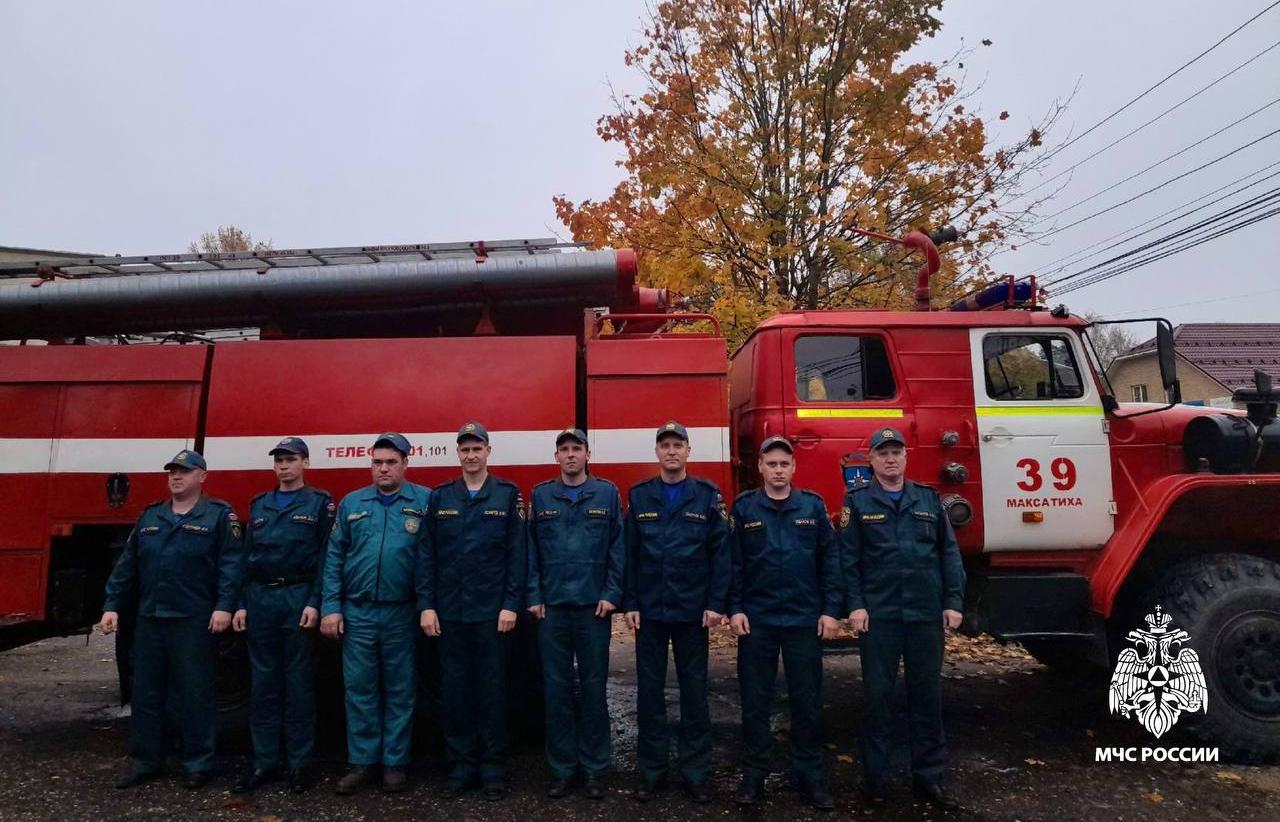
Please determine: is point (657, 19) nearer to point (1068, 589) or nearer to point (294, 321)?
point (294, 321)

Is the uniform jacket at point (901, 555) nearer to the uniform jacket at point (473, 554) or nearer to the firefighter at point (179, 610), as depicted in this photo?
the uniform jacket at point (473, 554)

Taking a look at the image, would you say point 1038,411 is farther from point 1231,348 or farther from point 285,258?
point 1231,348

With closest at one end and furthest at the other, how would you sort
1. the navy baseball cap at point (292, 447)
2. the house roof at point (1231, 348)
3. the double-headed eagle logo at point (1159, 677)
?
1. the navy baseball cap at point (292, 447)
2. the double-headed eagle logo at point (1159, 677)
3. the house roof at point (1231, 348)

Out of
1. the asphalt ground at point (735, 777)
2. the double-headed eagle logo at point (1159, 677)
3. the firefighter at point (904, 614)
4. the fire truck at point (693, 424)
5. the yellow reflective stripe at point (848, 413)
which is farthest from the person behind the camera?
the yellow reflective stripe at point (848, 413)

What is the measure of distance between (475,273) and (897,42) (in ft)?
17.3

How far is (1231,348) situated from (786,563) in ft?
89.6

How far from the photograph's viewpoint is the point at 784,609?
13.5ft

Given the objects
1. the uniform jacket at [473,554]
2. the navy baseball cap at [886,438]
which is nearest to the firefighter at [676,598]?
the uniform jacket at [473,554]

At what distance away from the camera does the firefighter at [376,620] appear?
4.34 metres

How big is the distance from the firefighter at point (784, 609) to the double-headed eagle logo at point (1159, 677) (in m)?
2.26

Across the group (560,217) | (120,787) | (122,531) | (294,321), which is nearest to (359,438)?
(294,321)

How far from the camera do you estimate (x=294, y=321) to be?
17.9ft

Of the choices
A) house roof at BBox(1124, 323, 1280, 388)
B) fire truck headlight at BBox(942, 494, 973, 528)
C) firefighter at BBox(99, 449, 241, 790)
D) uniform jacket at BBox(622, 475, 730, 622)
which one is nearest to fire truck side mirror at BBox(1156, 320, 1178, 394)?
fire truck headlight at BBox(942, 494, 973, 528)

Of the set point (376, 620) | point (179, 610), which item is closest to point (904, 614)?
point (376, 620)
